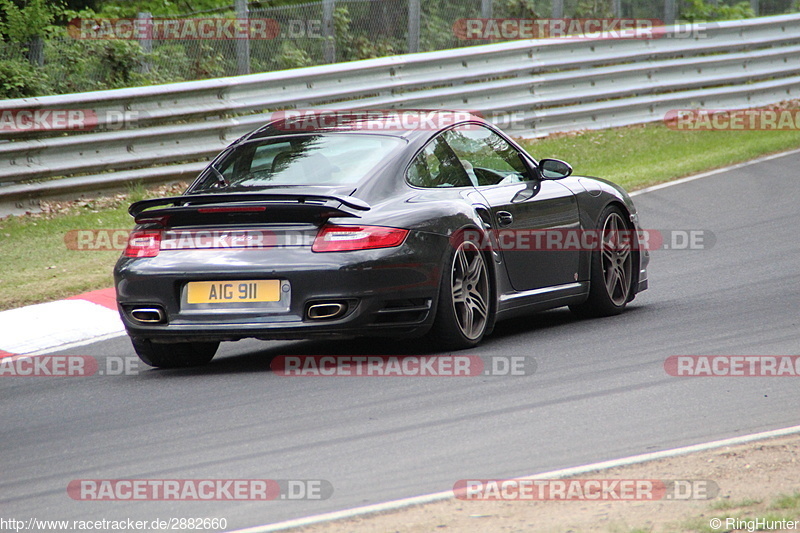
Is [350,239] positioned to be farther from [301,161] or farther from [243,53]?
[243,53]

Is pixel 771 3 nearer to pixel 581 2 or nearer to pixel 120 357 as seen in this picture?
pixel 581 2

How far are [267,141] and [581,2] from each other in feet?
48.5

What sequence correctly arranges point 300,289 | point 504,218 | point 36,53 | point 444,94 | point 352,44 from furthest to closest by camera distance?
1. point 352,44
2. point 444,94
3. point 36,53
4. point 504,218
5. point 300,289

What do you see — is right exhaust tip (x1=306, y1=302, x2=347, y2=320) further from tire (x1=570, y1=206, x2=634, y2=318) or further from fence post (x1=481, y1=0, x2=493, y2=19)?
fence post (x1=481, y1=0, x2=493, y2=19)

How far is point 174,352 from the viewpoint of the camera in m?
7.32

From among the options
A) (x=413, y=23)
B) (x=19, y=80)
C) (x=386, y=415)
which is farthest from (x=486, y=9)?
(x=386, y=415)

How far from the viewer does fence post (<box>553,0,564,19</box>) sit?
20.1 metres

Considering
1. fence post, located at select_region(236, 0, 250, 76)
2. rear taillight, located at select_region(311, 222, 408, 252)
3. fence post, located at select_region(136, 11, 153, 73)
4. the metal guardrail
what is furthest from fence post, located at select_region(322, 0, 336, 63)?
rear taillight, located at select_region(311, 222, 408, 252)

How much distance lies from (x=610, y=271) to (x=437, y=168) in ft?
5.86

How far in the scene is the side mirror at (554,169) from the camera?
26.0ft

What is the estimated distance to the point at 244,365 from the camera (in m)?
7.33

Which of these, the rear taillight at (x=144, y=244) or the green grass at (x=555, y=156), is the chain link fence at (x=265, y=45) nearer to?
the green grass at (x=555, y=156)

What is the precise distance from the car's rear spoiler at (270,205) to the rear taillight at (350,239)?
8 cm

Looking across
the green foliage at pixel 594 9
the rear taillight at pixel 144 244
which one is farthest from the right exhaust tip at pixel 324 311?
the green foliage at pixel 594 9
